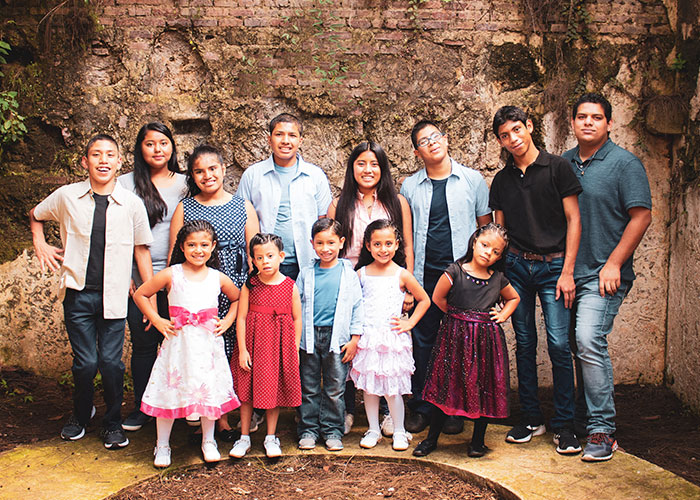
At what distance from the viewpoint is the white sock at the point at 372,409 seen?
367 cm

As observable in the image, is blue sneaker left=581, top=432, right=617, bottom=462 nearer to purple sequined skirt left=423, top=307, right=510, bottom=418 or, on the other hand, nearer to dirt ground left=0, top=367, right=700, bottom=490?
dirt ground left=0, top=367, right=700, bottom=490

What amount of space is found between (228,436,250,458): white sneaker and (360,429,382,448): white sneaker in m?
0.68

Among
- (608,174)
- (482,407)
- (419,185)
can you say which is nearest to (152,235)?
(419,185)

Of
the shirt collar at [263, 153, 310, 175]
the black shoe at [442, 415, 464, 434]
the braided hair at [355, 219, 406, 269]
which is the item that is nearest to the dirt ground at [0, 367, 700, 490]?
the black shoe at [442, 415, 464, 434]

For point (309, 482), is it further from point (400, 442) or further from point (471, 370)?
point (471, 370)

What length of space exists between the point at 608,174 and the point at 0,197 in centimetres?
444

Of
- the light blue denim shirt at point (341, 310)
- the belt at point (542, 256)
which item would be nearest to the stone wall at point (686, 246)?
the belt at point (542, 256)

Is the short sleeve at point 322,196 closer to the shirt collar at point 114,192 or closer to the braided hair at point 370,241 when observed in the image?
the braided hair at point 370,241

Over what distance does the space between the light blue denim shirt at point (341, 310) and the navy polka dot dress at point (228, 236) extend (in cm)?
41

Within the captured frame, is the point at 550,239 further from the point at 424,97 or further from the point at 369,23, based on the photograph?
the point at 369,23

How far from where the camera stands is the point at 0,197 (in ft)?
15.6

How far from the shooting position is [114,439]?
11.9 ft

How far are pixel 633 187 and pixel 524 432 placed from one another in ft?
5.24

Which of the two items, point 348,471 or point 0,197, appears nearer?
point 348,471
